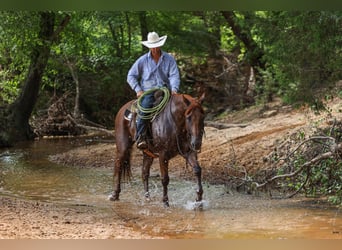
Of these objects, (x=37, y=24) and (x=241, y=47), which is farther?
(x=241, y=47)

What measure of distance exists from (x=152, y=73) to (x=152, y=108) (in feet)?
1.22

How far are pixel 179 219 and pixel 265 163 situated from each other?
Answer: 7.00 feet

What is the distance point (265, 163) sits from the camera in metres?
6.73

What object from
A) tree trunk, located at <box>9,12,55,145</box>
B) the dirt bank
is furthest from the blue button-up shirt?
tree trunk, located at <box>9,12,55,145</box>

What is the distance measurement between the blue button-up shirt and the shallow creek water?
1.08m

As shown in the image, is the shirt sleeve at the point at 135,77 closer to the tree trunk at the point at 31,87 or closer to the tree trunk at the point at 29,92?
the tree trunk at the point at 29,92

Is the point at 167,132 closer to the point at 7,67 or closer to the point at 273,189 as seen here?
the point at 273,189

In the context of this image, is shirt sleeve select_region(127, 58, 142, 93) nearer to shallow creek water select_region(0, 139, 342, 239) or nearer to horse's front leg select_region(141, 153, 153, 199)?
horse's front leg select_region(141, 153, 153, 199)

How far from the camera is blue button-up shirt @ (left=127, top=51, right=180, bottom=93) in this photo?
18.4 feet

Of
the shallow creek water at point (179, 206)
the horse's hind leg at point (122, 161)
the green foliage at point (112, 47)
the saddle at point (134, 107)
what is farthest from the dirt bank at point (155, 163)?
the saddle at point (134, 107)

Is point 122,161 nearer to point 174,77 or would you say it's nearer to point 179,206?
point 179,206

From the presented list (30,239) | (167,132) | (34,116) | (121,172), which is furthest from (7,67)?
(30,239)

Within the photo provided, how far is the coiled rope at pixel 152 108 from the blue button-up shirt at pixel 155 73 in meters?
0.14

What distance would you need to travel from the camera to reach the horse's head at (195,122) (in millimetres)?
5035
